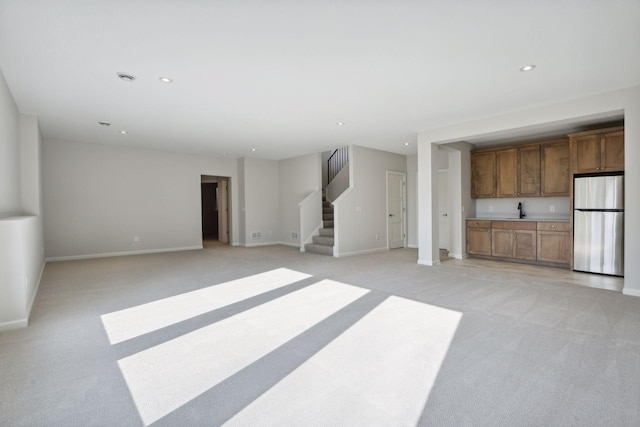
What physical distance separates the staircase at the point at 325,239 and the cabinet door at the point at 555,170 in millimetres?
4437

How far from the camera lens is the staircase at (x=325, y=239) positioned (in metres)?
7.17

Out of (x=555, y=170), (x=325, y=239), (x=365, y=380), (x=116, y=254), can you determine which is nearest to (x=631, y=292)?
(x=555, y=170)

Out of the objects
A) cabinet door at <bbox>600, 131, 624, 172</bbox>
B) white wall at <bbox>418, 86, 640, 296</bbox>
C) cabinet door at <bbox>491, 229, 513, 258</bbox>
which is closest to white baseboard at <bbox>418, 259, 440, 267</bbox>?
cabinet door at <bbox>491, 229, 513, 258</bbox>

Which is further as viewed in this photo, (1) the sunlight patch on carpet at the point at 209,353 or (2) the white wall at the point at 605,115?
(2) the white wall at the point at 605,115

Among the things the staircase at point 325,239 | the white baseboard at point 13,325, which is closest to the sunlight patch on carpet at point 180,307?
the white baseboard at point 13,325

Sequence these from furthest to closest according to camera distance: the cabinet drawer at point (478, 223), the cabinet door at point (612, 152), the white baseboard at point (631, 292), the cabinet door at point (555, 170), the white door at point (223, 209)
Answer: the white door at point (223, 209) < the cabinet drawer at point (478, 223) < the cabinet door at point (555, 170) < the cabinet door at point (612, 152) < the white baseboard at point (631, 292)

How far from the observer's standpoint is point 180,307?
11.1 feet

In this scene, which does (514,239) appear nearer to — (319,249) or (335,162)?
(319,249)

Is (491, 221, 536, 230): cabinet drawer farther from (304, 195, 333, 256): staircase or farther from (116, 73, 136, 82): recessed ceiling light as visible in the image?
(116, 73, 136, 82): recessed ceiling light

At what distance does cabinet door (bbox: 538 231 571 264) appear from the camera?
17.4ft

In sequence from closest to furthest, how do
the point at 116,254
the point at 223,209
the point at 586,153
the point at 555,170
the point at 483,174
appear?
the point at 586,153 → the point at 555,170 → the point at 483,174 → the point at 116,254 → the point at 223,209

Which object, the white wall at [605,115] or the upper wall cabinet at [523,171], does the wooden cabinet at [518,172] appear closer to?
the upper wall cabinet at [523,171]

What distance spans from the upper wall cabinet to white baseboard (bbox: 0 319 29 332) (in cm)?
747

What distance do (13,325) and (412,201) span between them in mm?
7938
